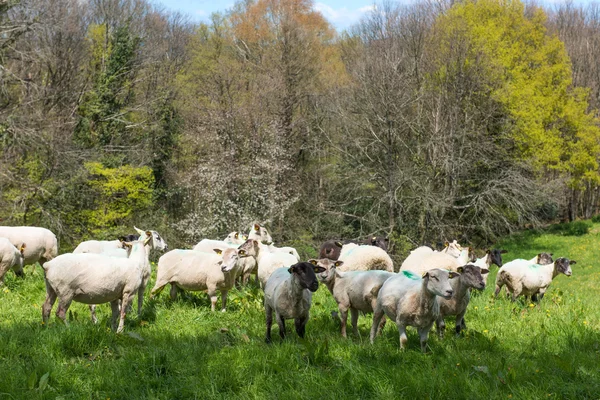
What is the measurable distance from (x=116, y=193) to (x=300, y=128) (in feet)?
38.1

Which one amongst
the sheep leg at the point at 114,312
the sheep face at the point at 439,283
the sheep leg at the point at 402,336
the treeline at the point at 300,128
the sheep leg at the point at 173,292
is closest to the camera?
the sheep face at the point at 439,283

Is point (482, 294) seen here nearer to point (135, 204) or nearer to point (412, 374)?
point (412, 374)

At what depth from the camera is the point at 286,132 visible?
113 ft

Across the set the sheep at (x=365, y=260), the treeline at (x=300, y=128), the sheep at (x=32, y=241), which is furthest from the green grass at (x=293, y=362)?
the treeline at (x=300, y=128)

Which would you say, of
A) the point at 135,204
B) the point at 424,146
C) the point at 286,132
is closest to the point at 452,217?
the point at 424,146

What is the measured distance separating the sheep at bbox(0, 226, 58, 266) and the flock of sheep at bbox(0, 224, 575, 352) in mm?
993

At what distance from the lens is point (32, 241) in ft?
47.5

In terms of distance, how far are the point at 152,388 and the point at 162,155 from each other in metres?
32.5

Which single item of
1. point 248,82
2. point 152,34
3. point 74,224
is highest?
point 152,34

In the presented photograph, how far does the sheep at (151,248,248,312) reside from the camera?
11.4 metres

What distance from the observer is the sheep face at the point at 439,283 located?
302 inches

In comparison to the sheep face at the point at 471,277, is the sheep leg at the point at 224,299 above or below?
below

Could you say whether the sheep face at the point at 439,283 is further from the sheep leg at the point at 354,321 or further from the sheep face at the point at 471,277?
the sheep leg at the point at 354,321

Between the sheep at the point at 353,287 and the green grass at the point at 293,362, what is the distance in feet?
1.38
